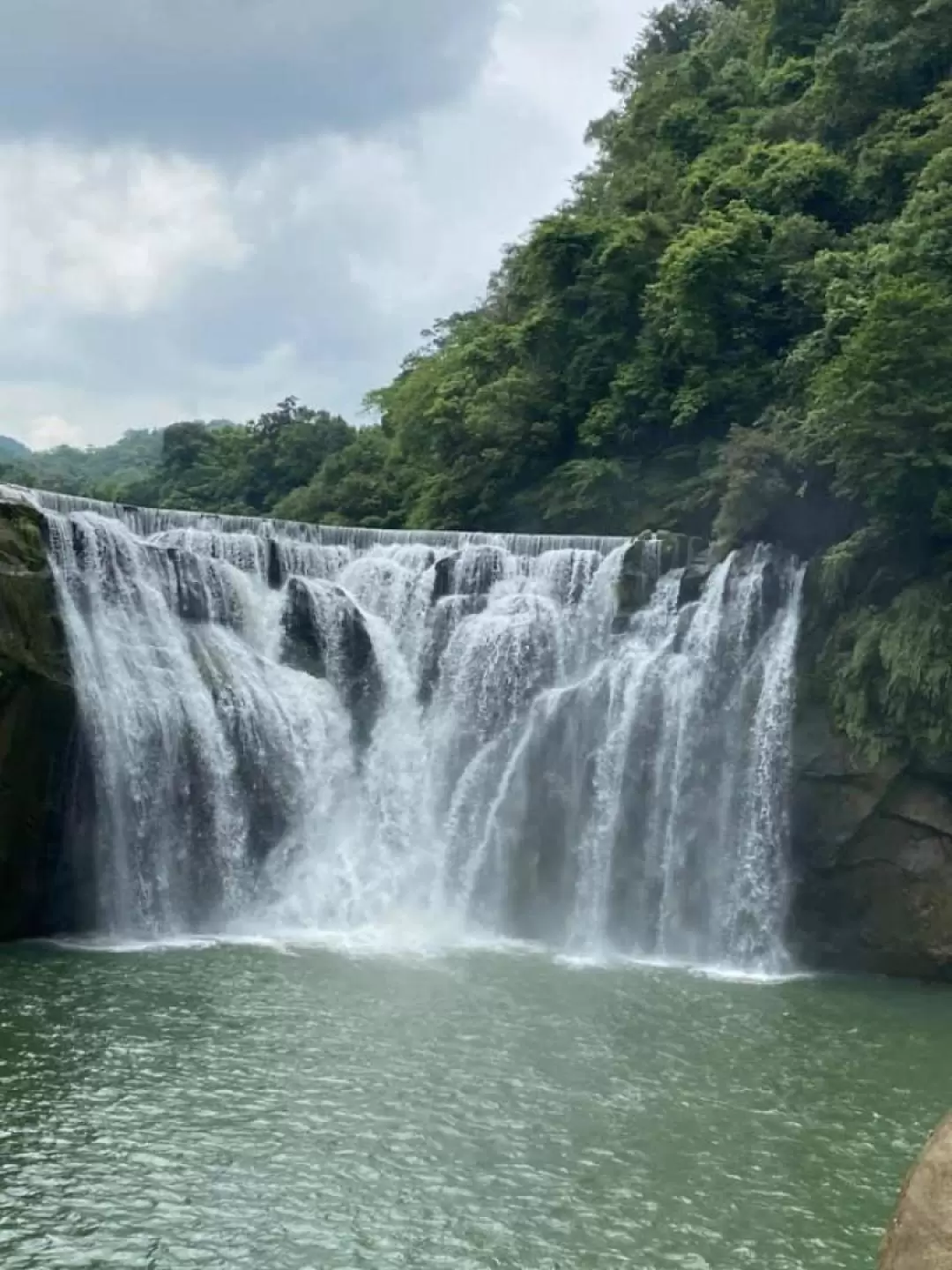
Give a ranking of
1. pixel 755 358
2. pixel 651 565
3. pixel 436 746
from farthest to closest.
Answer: pixel 755 358, pixel 651 565, pixel 436 746

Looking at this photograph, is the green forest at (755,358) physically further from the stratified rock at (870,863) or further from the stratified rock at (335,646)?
the stratified rock at (335,646)

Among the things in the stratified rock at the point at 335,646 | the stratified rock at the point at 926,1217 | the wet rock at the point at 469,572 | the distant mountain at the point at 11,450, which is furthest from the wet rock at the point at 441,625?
the distant mountain at the point at 11,450

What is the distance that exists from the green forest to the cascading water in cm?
188

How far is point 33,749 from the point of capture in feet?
61.2

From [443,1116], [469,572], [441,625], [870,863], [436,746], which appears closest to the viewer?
[443,1116]

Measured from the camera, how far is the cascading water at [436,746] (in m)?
19.8

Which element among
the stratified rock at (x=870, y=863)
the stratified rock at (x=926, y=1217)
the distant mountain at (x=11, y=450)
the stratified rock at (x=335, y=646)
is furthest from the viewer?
the distant mountain at (x=11, y=450)

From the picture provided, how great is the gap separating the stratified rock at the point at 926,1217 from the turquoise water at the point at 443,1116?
521cm

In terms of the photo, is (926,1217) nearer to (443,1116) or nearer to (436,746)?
(443,1116)

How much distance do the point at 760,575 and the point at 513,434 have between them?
1165cm

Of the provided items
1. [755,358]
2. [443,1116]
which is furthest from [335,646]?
[443,1116]

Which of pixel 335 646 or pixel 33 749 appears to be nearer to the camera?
pixel 33 749

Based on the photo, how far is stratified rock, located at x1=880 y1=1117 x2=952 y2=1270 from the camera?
4.08 m

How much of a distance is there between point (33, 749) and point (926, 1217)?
1650 centimetres
